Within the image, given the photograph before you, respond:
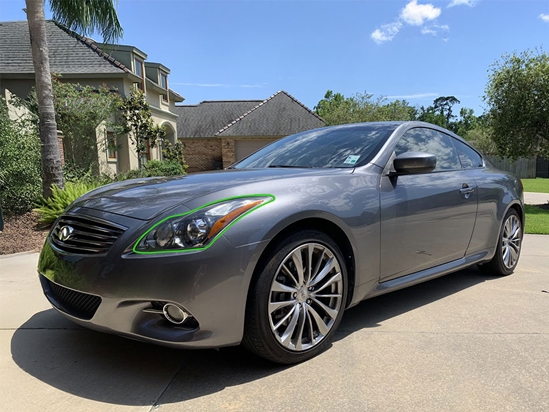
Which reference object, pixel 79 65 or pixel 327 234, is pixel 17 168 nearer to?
pixel 327 234

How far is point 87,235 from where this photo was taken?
7.60 ft

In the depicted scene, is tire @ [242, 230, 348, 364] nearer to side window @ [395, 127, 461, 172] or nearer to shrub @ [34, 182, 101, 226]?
side window @ [395, 127, 461, 172]

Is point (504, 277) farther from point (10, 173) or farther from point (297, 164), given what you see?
point (10, 173)

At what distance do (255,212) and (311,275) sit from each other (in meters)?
0.59

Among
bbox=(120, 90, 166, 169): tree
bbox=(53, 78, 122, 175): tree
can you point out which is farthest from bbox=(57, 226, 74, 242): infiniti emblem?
bbox=(120, 90, 166, 169): tree

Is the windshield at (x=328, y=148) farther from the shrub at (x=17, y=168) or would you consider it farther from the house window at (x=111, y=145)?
the house window at (x=111, y=145)

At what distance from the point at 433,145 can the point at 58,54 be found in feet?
55.1

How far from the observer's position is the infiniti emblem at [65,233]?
8.00ft

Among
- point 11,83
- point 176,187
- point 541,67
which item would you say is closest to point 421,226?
point 176,187

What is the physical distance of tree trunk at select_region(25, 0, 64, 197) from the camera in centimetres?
772

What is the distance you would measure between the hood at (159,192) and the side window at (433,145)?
32.2 inches

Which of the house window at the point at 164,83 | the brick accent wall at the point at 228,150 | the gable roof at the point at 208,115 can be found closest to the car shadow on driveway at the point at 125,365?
the house window at the point at 164,83

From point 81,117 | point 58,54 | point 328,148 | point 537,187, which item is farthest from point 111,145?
point 537,187

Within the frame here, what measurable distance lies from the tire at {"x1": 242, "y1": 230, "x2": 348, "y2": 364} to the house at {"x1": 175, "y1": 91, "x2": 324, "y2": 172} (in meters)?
20.6
